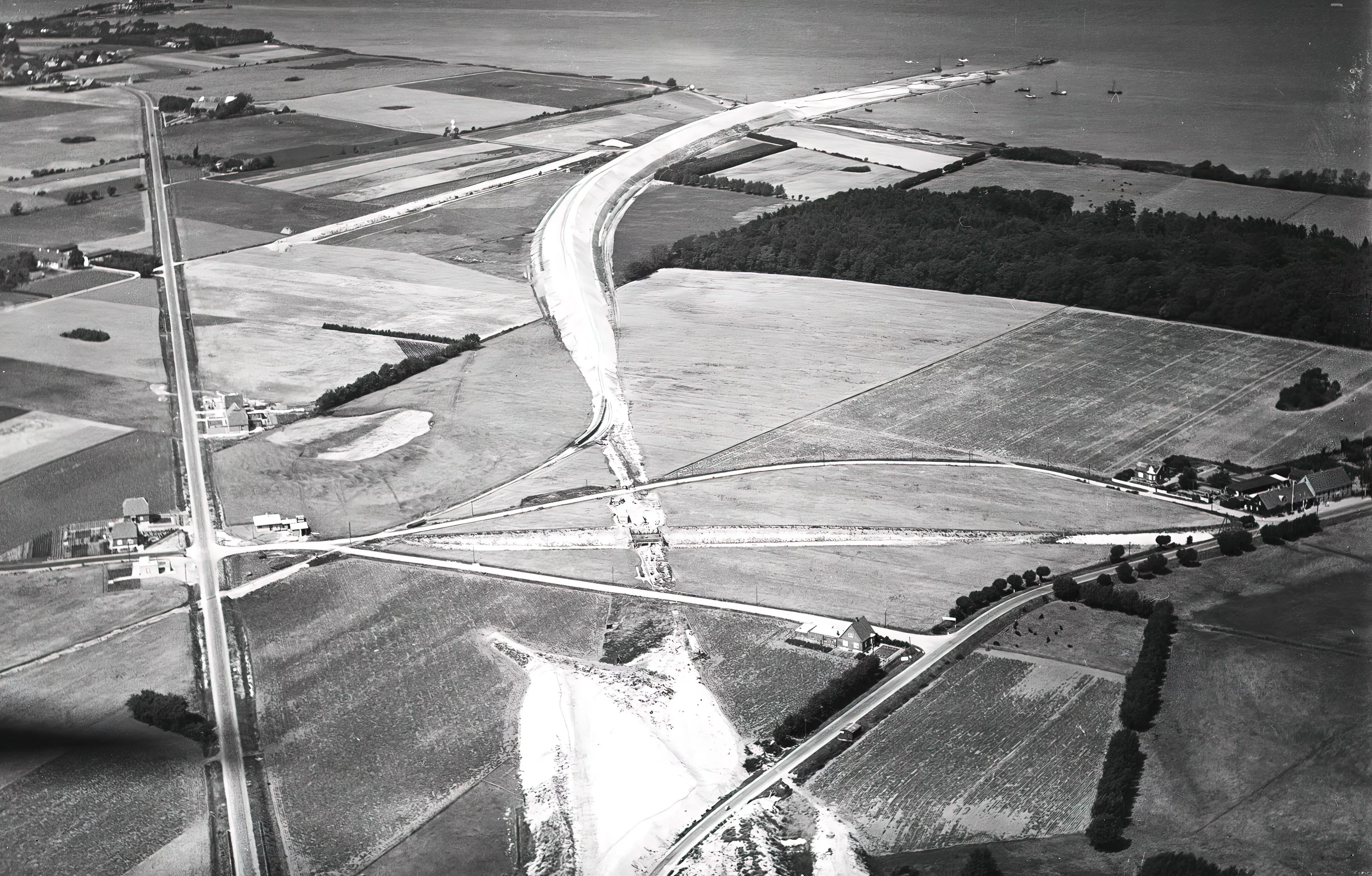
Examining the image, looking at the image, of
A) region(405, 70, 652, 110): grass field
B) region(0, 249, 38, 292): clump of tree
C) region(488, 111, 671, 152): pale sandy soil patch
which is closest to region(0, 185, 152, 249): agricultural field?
region(0, 249, 38, 292): clump of tree

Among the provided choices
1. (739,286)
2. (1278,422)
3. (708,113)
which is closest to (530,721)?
(1278,422)

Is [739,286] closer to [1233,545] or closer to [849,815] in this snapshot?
[1233,545]

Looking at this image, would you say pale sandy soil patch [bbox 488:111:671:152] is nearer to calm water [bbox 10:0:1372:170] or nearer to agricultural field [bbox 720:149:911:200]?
calm water [bbox 10:0:1372:170]

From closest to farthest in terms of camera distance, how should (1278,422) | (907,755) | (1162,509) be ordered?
(907,755), (1162,509), (1278,422)

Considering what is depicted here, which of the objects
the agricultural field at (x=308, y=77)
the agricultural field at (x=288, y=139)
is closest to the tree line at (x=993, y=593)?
the agricultural field at (x=288, y=139)

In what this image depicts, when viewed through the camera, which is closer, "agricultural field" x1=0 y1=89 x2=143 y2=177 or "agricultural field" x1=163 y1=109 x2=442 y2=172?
"agricultural field" x1=0 y1=89 x2=143 y2=177

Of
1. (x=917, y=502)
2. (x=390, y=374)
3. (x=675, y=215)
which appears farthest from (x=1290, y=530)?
(x=675, y=215)
